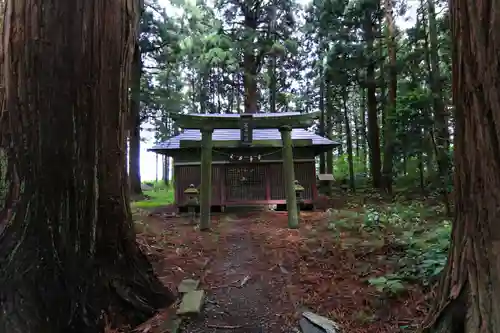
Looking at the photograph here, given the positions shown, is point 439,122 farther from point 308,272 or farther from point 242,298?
point 242,298

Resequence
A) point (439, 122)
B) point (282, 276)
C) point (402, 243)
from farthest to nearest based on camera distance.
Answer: point (439, 122) < point (402, 243) < point (282, 276)

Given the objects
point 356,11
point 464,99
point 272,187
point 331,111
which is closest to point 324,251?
point 464,99

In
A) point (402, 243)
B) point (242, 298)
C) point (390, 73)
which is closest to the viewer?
point (242, 298)

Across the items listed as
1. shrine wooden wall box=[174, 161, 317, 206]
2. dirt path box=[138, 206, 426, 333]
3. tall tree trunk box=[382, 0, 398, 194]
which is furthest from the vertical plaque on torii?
tall tree trunk box=[382, 0, 398, 194]

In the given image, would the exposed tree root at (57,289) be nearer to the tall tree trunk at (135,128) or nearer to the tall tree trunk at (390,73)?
the tall tree trunk at (390,73)

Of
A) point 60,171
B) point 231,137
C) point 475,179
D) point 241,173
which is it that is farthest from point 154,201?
point 475,179

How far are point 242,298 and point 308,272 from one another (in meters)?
1.17

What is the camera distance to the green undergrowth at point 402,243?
13.4 feet

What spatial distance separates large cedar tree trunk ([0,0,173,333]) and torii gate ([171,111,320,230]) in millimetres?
5562

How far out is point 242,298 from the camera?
441cm

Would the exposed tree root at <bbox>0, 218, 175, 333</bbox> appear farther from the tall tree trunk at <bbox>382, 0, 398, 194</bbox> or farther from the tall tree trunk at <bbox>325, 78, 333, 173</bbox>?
the tall tree trunk at <bbox>325, 78, 333, 173</bbox>

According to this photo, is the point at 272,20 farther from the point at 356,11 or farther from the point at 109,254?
the point at 109,254

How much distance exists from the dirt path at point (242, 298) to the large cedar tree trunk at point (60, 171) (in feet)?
2.54

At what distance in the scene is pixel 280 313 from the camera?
3.98 m
